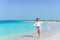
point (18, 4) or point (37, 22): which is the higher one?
point (18, 4)

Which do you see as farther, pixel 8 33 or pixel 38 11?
pixel 8 33

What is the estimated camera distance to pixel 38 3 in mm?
3236

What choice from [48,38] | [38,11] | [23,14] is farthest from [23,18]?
[48,38]

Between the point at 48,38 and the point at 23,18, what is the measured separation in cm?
57

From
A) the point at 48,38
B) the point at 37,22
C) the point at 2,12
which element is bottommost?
the point at 48,38

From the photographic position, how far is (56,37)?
10.5 feet

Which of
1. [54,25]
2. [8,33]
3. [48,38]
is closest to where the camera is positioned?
[48,38]

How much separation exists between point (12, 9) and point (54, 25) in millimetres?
1523

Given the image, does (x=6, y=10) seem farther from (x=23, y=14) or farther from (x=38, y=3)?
(x=38, y=3)

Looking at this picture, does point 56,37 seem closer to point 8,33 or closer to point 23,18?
point 23,18

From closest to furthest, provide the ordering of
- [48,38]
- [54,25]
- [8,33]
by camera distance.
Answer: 1. [48,38]
2. [8,33]
3. [54,25]

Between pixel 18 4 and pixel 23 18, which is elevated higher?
pixel 18 4

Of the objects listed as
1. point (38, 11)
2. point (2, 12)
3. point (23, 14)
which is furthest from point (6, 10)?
point (38, 11)

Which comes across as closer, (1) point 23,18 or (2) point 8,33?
(1) point 23,18
